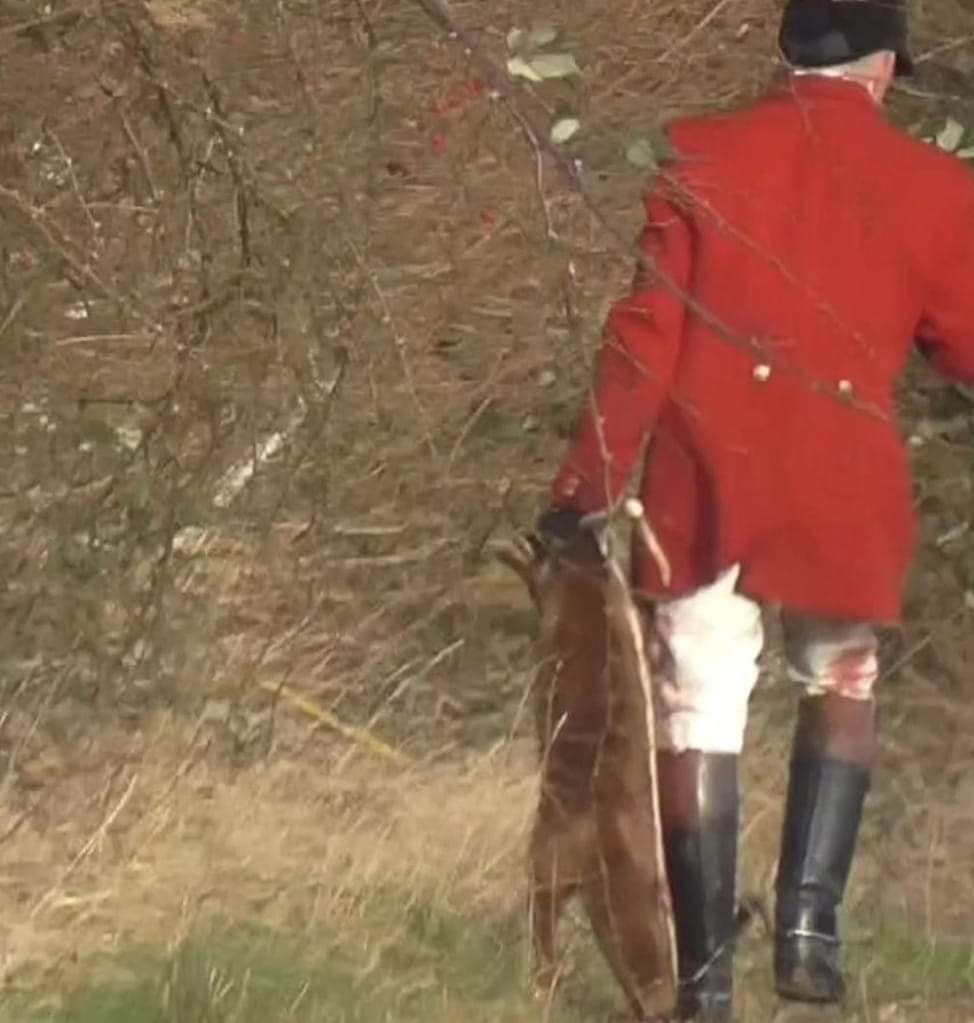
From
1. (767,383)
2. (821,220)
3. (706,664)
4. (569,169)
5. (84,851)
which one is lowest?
(84,851)

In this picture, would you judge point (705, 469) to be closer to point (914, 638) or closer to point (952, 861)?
point (952, 861)

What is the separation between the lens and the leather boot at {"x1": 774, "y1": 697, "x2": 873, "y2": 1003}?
5430mm

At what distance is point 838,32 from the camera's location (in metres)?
5.20

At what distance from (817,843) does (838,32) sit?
4.64ft

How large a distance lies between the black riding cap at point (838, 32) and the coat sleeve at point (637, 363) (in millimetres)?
354

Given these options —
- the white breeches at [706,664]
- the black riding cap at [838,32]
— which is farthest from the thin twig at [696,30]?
the white breeches at [706,664]

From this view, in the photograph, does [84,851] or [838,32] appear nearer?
[838,32]

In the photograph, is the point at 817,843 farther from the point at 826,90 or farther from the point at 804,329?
the point at 826,90

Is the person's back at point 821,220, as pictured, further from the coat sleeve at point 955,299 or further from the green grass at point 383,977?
the green grass at point 383,977

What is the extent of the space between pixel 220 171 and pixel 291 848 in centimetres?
170

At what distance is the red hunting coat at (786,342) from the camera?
5156 mm

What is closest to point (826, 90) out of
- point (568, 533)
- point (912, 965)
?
point (568, 533)

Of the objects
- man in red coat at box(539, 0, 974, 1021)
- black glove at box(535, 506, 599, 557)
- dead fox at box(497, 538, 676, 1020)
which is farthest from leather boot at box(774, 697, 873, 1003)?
black glove at box(535, 506, 599, 557)

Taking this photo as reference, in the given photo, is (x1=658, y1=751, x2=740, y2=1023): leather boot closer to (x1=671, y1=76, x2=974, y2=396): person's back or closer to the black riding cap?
(x1=671, y1=76, x2=974, y2=396): person's back
